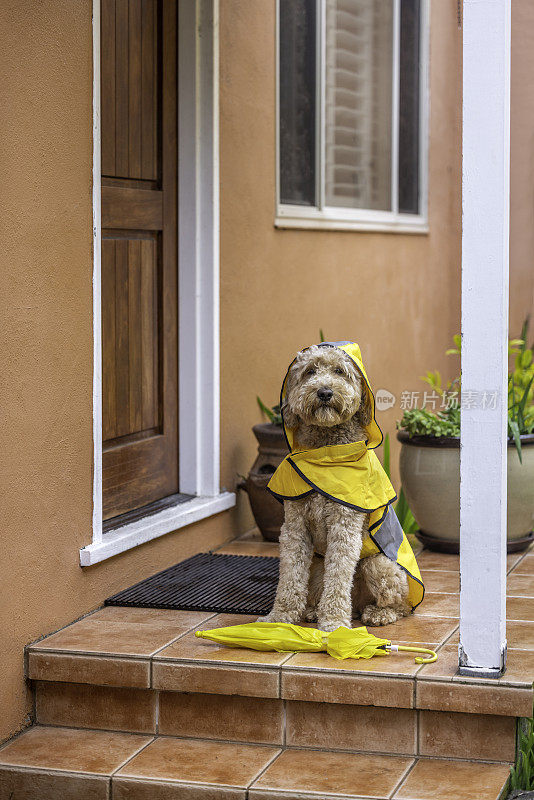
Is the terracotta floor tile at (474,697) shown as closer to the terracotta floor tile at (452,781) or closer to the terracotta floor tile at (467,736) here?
the terracotta floor tile at (467,736)

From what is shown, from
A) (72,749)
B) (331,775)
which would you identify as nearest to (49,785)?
(72,749)

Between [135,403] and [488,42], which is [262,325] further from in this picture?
[488,42]

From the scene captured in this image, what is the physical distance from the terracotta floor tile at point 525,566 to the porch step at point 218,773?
5.12 feet

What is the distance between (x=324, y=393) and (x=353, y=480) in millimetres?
373

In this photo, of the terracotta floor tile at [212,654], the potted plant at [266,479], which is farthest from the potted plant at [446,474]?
the terracotta floor tile at [212,654]

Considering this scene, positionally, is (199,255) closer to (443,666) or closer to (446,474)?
(446,474)

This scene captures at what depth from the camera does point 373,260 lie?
7.30 meters

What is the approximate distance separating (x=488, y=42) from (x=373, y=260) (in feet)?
12.8

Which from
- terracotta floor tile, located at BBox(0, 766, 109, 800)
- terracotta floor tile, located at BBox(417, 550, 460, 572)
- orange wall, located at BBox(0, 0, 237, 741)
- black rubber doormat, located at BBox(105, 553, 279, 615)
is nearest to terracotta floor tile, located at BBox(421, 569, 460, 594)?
terracotta floor tile, located at BBox(417, 550, 460, 572)

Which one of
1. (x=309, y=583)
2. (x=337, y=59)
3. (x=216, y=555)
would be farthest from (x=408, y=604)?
(x=337, y=59)

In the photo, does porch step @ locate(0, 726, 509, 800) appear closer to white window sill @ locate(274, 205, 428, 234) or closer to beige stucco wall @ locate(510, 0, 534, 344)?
white window sill @ locate(274, 205, 428, 234)

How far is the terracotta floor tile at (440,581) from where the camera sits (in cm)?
461

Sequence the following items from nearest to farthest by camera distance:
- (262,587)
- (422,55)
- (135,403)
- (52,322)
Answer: (52,322) → (262,587) → (135,403) → (422,55)

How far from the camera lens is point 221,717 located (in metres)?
3.72
